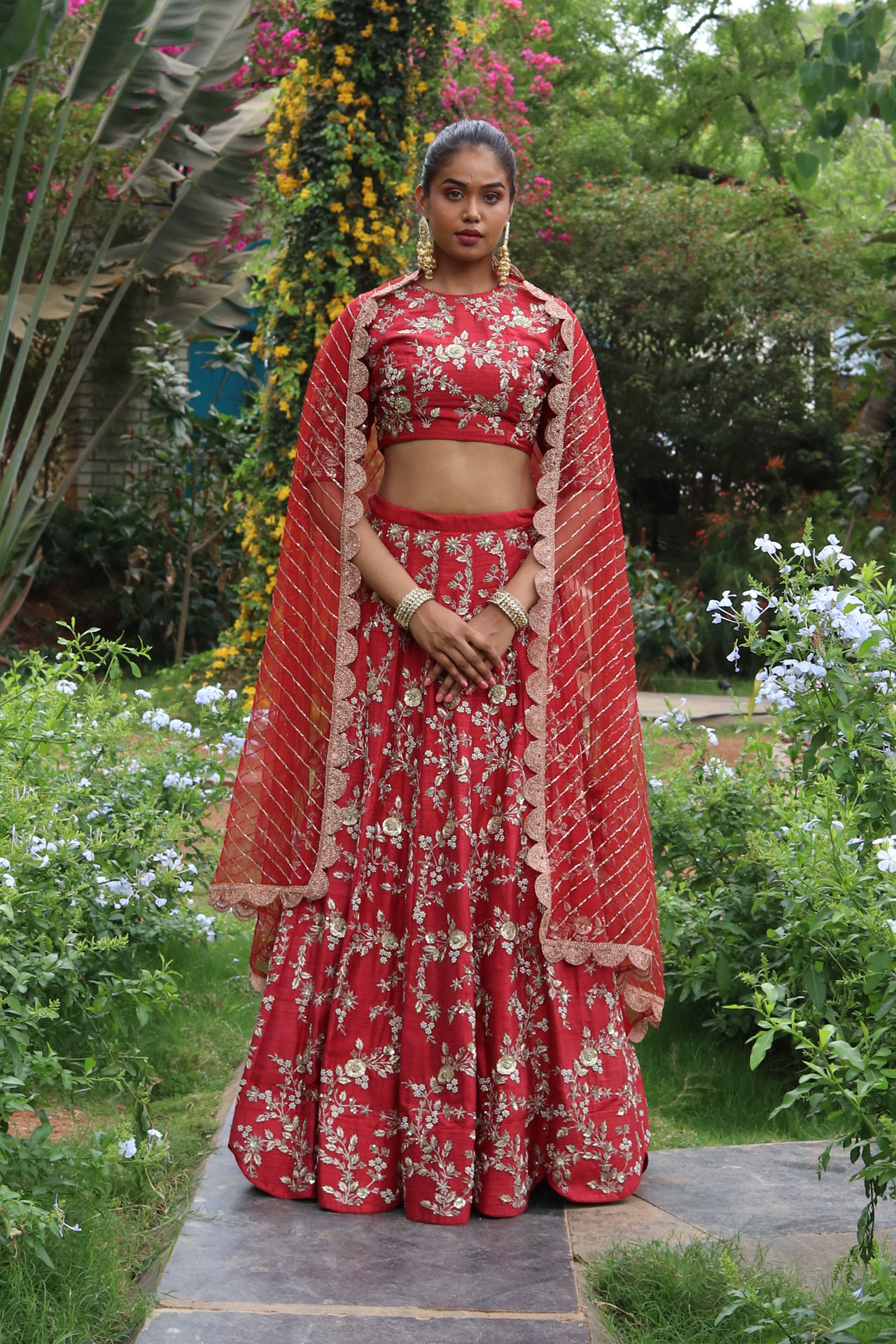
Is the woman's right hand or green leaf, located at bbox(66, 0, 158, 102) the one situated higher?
green leaf, located at bbox(66, 0, 158, 102)

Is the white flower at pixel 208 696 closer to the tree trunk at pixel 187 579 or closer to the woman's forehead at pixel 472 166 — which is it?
the woman's forehead at pixel 472 166

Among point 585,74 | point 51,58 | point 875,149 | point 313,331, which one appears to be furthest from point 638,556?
point 875,149

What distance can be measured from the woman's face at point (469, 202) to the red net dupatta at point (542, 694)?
157 millimetres

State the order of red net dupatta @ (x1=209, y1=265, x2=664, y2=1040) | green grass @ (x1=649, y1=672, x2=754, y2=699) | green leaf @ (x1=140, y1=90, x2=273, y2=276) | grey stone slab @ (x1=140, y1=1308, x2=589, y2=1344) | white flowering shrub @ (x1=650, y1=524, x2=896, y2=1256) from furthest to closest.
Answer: green grass @ (x1=649, y1=672, x2=754, y2=699)
green leaf @ (x1=140, y1=90, x2=273, y2=276)
red net dupatta @ (x1=209, y1=265, x2=664, y2=1040)
grey stone slab @ (x1=140, y1=1308, x2=589, y2=1344)
white flowering shrub @ (x1=650, y1=524, x2=896, y2=1256)

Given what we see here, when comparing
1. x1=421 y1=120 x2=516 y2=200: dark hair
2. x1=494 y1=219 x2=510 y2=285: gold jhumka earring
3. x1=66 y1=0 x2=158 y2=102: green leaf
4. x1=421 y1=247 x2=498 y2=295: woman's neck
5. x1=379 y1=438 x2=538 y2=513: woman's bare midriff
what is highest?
x1=66 y1=0 x2=158 y2=102: green leaf

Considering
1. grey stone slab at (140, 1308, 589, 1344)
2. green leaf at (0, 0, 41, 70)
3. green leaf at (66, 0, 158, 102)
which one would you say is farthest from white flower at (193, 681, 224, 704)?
green leaf at (66, 0, 158, 102)

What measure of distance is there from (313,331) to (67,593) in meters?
4.59

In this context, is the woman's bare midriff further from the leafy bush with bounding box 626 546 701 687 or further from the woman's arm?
the leafy bush with bounding box 626 546 701 687

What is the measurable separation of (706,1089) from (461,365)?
6.19 ft

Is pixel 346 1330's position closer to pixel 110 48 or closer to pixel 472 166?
pixel 472 166

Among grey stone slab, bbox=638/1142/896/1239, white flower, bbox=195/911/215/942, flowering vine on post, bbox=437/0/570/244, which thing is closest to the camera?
grey stone slab, bbox=638/1142/896/1239

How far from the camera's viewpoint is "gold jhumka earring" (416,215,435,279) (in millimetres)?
2965

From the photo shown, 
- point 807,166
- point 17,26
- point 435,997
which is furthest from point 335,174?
point 435,997

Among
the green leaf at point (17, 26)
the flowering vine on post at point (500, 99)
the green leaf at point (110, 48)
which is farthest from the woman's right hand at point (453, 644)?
the flowering vine on post at point (500, 99)
